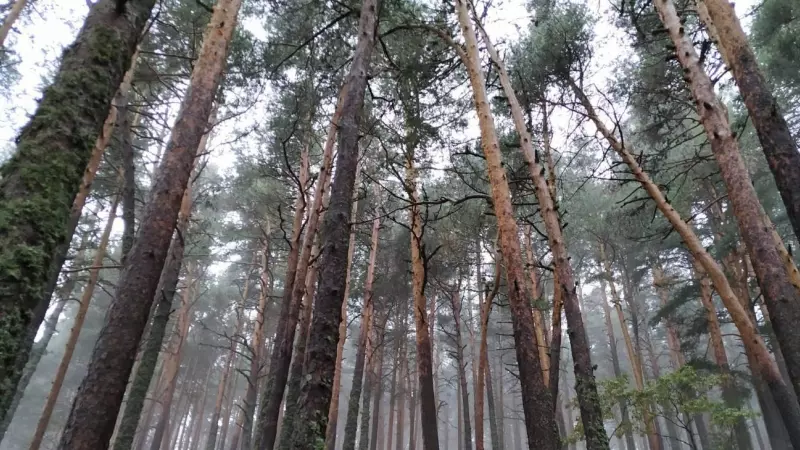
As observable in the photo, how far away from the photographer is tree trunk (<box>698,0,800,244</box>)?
184 inches

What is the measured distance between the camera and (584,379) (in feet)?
20.9

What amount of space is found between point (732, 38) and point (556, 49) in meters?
4.40

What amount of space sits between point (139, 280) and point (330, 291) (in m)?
1.89

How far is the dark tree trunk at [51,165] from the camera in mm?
1976

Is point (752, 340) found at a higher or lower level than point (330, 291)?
higher

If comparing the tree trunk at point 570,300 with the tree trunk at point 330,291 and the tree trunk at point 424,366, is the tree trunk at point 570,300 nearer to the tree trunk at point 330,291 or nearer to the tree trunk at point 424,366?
the tree trunk at point 424,366

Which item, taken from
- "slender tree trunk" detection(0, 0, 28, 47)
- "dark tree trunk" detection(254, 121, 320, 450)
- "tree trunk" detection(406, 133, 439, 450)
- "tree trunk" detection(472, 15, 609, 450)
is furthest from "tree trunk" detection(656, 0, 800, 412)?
"slender tree trunk" detection(0, 0, 28, 47)

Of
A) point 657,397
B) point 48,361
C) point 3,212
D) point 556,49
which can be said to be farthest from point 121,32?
point 48,361

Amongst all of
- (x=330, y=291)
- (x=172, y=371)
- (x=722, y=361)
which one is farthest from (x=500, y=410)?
(x=330, y=291)

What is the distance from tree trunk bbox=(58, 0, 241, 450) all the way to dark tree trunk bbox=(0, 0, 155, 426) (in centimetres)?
45

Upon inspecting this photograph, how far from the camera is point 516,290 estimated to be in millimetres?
5332

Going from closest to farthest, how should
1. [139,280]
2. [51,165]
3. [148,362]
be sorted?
[51,165]
[139,280]
[148,362]

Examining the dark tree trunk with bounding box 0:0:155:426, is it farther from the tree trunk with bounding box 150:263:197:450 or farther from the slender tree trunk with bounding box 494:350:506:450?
the slender tree trunk with bounding box 494:350:506:450

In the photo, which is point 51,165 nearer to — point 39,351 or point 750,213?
point 750,213
